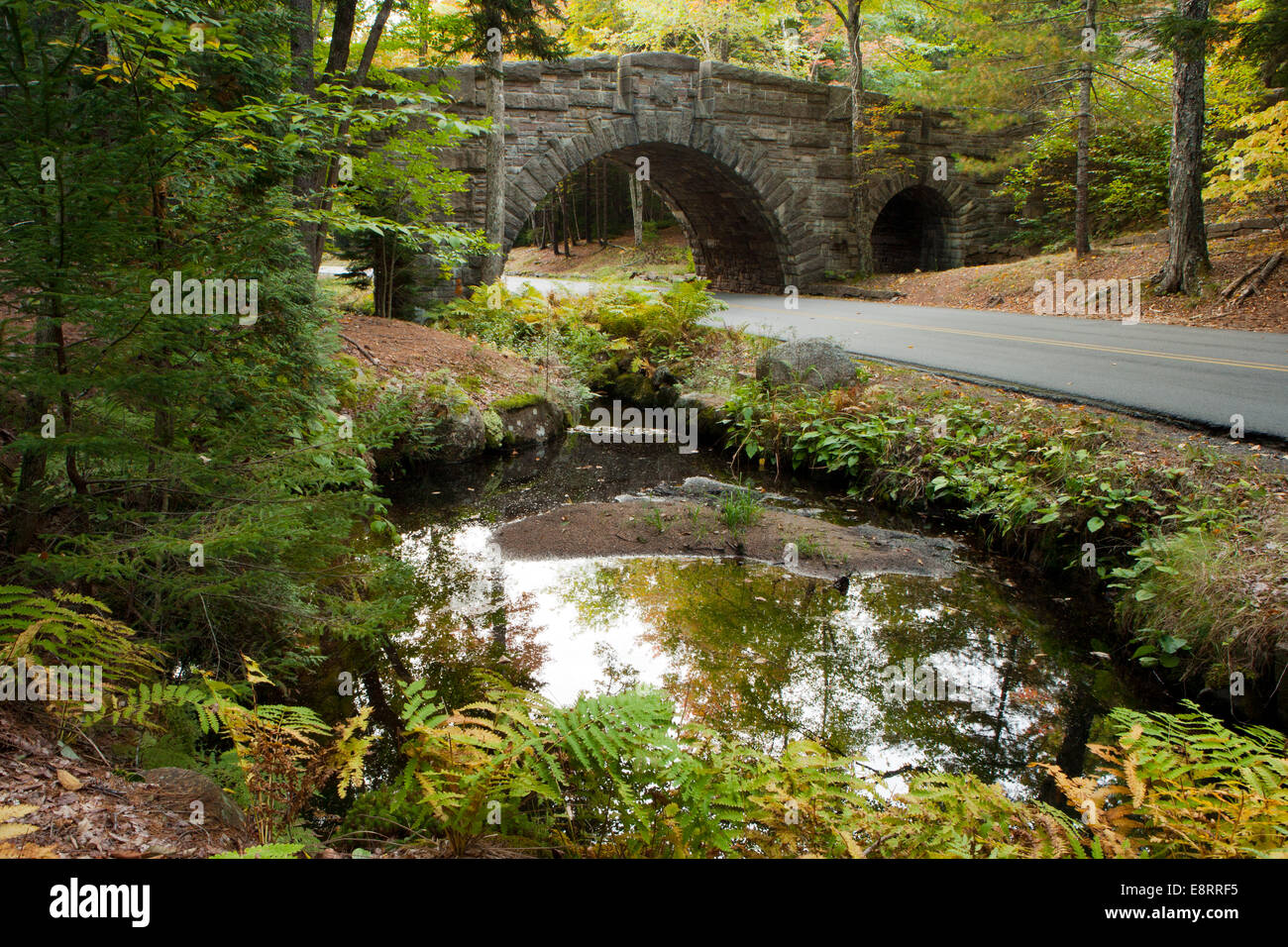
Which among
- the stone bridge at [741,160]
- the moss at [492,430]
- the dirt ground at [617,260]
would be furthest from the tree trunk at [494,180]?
the dirt ground at [617,260]

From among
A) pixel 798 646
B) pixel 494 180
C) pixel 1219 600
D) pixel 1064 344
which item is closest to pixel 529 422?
pixel 798 646

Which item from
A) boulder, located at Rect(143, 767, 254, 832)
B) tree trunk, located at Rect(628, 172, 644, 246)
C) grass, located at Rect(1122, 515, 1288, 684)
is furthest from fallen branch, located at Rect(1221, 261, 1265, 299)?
tree trunk, located at Rect(628, 172, 644, 246)

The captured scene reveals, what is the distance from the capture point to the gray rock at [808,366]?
966 cm

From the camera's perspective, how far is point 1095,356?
9812 millimetres

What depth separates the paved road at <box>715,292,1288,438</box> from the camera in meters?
7.37

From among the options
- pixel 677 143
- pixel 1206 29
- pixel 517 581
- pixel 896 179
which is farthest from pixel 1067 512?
pixel 896 179

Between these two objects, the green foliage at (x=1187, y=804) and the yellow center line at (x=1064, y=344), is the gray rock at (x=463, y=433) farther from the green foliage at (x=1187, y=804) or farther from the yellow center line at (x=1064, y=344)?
the yellow center line at (x=1064, y=344)

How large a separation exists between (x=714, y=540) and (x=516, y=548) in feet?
5.25

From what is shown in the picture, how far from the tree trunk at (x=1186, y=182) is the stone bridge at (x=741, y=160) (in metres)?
9.24

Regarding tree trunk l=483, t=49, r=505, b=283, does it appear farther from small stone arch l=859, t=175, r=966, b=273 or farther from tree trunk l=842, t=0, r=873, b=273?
small stone arch l=859, t=175, r=966, b=273

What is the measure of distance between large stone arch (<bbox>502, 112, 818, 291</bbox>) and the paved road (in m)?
5.90

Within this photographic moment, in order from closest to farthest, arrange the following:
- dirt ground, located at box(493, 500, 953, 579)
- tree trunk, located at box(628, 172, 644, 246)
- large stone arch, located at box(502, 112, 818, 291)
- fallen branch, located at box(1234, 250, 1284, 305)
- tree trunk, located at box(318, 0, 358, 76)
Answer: dirt ground, located at box(493, 500, 953, 579) → tree trunk, located at box(318, 0, 358, 76) → fallen branch, located at box(1234, 250, 1284, 305) → large stone arch, located at box(502, 112, 818, 291) → tree trunk, located at box(628, 172, 644, 246)

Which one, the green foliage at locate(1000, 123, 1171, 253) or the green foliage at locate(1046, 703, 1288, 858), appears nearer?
the green foliage at locate(1046, 703, 1288, 858)
